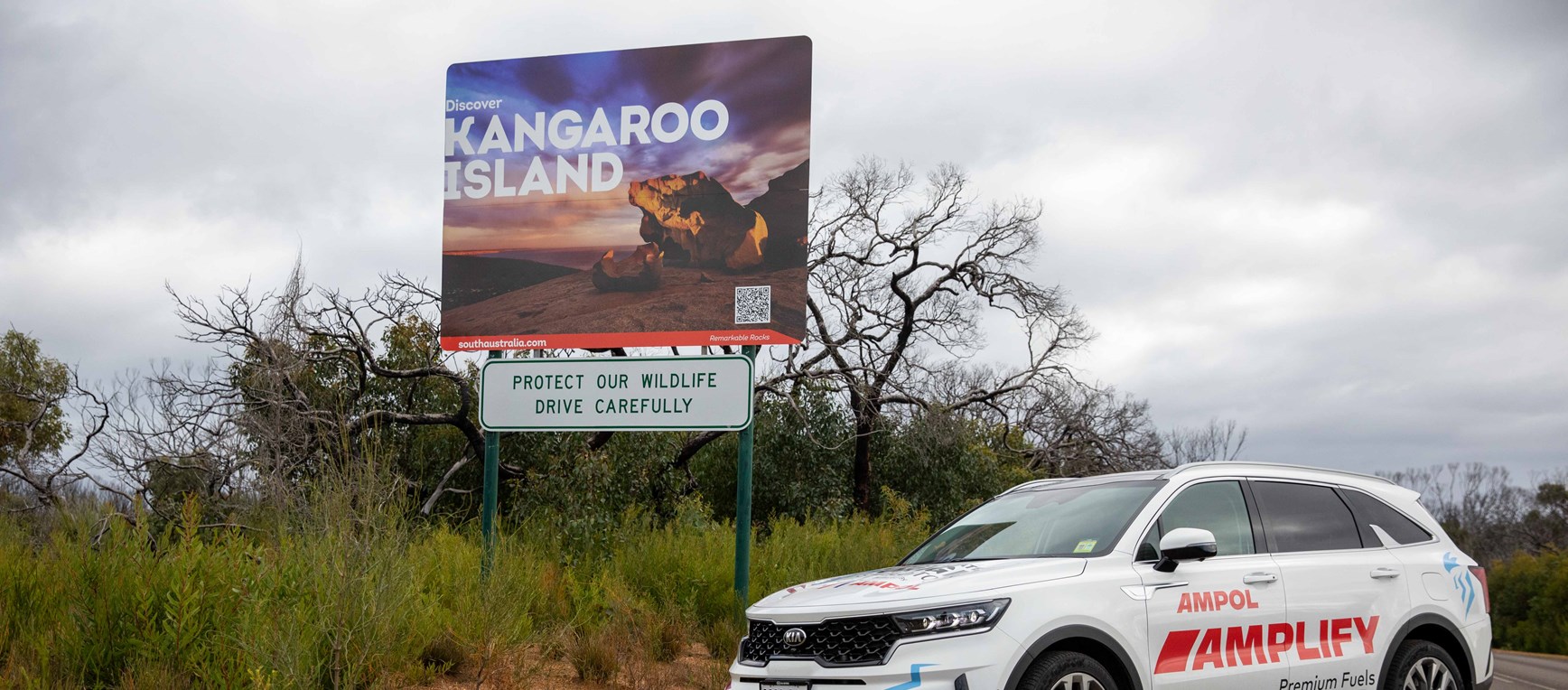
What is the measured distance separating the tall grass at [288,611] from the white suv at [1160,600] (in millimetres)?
2445

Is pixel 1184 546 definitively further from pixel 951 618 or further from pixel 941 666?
pixel 941 666

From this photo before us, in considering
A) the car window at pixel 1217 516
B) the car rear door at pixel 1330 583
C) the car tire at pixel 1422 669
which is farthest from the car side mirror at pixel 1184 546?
the car tire at pixel 1422 669

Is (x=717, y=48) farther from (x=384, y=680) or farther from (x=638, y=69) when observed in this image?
(x=384, y=680)

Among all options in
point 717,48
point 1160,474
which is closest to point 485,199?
point 717,48

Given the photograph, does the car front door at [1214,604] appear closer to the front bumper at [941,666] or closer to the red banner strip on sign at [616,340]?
the front bumper at [941,666]

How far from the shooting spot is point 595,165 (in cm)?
1202

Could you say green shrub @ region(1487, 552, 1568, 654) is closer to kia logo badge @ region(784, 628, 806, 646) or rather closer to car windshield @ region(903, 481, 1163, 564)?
car windshield @ region(903, 481, 1163, 564)

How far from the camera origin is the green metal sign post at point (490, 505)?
34.5 ft

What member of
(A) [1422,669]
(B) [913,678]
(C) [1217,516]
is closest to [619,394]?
(C) [1217,516]

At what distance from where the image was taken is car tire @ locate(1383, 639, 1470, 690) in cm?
695

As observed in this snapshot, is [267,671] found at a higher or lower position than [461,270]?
lower

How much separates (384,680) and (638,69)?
676 cm

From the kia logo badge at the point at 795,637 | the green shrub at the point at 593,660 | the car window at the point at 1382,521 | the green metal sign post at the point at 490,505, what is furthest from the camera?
the green metal sign post at the point at 490,505

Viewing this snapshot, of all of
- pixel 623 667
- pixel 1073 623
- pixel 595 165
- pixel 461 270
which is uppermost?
pixel 595 165
